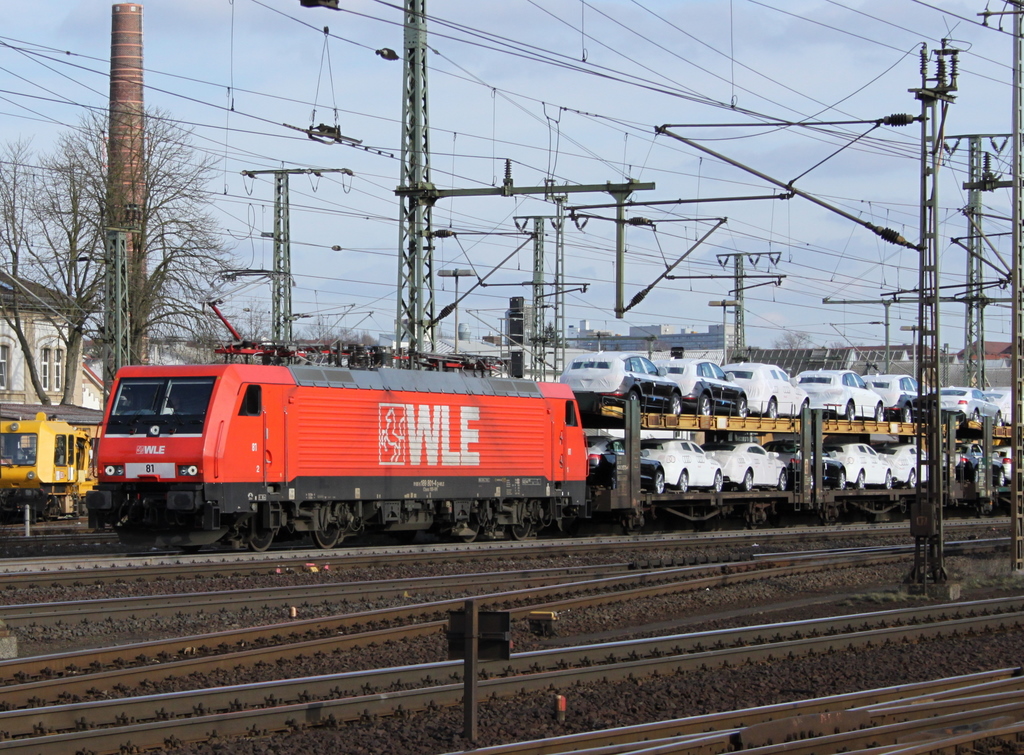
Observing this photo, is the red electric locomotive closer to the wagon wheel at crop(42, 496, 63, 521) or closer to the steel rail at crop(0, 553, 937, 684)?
the steel rail at crop(0, 553, 937, 684)

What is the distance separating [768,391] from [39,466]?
63.9ft

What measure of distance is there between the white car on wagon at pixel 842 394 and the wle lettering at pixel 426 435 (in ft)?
47.8

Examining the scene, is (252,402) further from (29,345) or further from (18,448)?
(29,345)

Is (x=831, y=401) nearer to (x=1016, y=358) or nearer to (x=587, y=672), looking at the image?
(x=1016, y=358)

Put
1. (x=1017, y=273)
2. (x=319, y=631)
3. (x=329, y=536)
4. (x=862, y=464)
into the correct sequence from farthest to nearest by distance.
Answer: (x=862, y=464)
(x=329, y=536)
(x=1017, y=273)
(x=319, y=631)

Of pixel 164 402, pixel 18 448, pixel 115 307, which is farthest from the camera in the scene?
pixel 18 448

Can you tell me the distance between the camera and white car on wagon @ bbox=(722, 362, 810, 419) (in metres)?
32.5

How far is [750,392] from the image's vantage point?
3250 centimetres

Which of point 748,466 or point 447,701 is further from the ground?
point 748,466

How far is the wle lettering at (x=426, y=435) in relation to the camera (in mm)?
22500

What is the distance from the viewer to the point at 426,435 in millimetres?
23203

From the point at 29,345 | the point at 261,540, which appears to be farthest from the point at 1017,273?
the point at 29,345

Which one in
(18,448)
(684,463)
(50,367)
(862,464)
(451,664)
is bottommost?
(451,664)

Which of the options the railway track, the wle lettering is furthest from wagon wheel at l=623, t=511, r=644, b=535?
the railway track
